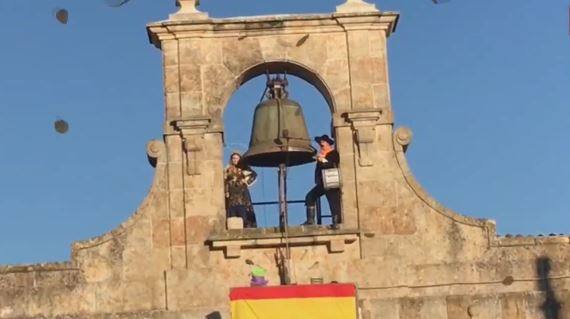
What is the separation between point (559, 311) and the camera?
72.1ft

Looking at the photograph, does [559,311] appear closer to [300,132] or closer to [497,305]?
[497,305]

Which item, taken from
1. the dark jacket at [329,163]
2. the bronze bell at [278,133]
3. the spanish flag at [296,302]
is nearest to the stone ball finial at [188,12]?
the bronze bell at [278,133]

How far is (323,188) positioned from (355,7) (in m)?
2.72

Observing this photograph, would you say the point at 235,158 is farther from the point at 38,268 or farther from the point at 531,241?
the point at 531,241

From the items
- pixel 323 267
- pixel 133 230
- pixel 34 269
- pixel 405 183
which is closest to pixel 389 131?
pixel 405 183

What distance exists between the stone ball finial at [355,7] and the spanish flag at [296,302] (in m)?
4.36

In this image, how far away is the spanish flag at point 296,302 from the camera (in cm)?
2111

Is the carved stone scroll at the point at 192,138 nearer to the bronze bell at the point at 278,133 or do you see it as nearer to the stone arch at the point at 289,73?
the stone arch at the point at 289,73

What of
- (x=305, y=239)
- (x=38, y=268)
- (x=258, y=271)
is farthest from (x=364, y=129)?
(x=38, y=268)

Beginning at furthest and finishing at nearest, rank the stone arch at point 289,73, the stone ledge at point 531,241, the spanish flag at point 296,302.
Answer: the stone arch at point 289,73 → the stone ledge at point 531,241 → the spanish flag at point 296,302

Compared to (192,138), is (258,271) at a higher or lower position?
lower

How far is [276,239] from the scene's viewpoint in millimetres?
22234

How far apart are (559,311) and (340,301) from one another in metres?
3.22

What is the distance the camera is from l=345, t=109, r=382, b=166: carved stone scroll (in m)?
22.7
